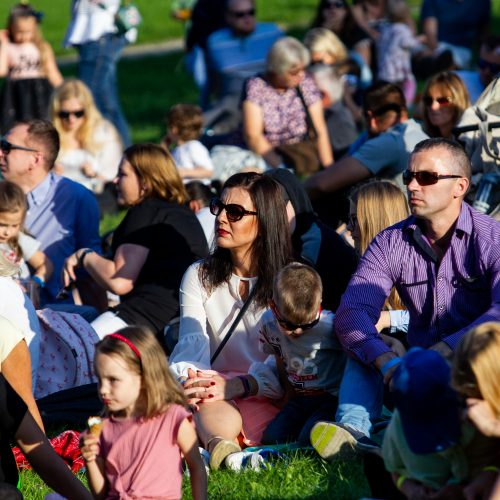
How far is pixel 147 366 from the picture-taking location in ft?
14.2

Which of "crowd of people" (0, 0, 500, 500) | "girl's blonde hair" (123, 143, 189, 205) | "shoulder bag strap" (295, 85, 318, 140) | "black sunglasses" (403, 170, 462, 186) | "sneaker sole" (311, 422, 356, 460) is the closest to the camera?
"crowd of people" (0, 0, 500, 500)

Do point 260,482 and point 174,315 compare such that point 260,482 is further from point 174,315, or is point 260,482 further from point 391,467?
Result: point 174,315

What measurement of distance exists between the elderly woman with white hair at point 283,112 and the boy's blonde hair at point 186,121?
0.49 m

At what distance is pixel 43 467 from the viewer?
15.4ft

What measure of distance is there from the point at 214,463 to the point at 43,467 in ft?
3.32

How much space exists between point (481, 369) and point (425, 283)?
1.76 metres

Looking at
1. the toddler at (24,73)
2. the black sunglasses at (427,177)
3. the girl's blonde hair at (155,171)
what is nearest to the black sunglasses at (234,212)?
the black sunglasses at (427,177)

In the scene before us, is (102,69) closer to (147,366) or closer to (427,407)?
(147,366)

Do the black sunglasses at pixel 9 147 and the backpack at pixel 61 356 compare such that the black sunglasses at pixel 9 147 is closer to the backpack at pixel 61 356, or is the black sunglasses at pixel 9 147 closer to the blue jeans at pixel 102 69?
the backpack at pixel 61 356

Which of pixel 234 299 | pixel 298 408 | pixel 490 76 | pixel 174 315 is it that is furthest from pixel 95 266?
pixel 490 76

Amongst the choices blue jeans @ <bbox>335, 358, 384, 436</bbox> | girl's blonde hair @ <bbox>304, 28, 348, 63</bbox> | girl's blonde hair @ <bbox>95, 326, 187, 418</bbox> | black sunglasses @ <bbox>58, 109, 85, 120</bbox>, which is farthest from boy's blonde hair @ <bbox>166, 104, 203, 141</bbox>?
girl's blonde hair @ <bbox>95, 326, 187, 418</bbox>

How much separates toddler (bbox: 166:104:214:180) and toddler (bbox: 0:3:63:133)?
2.80 meters

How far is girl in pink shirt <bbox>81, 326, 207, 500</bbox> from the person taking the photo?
4.33m

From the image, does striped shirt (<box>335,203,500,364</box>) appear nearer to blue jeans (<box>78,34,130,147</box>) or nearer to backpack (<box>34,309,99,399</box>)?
backpack (<box>34,309,99,399</box>)
